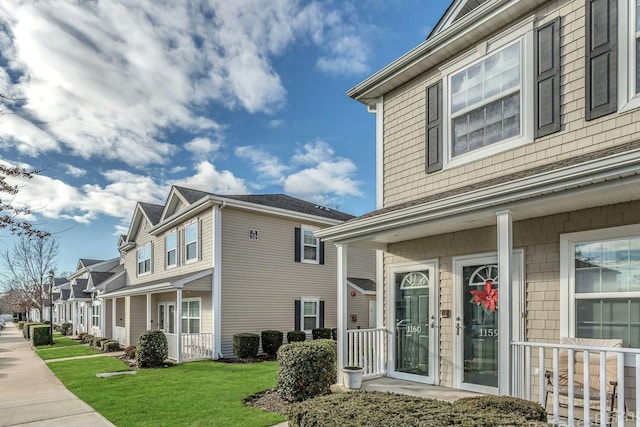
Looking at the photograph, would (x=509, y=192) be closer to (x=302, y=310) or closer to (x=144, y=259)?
(x=302, y=310)

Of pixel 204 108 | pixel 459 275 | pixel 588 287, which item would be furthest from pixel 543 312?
pixel 204 108

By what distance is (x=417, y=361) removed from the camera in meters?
7.63

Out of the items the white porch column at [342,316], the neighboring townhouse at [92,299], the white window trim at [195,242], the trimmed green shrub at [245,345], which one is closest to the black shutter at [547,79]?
the white porch column at [342,316]

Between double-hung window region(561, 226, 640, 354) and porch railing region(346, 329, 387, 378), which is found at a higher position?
double-hung window region(561, 226, 640, 354)

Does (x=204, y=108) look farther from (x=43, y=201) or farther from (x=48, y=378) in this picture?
(x=43, y=201)

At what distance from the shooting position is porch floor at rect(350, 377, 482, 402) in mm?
6398

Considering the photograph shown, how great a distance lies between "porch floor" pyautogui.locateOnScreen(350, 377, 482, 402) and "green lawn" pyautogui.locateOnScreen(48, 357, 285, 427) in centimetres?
170

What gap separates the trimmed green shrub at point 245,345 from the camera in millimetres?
13719

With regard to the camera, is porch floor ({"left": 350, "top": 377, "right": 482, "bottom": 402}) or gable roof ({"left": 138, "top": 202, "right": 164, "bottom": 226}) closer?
porch floor ({"left": 350, "top": 377, "right": 482, "bottom": 402})

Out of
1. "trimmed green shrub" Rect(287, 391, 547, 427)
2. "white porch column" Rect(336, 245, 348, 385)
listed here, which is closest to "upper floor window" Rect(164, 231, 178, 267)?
"white porch column" Rect(336, 245, 348, 385)

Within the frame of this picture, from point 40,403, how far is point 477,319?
8528 mm

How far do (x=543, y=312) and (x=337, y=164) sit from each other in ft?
85.0

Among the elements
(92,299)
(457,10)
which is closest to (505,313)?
(457,10)

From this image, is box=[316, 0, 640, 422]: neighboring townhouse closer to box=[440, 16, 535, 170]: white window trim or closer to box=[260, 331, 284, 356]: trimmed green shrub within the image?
box=[440, 16, 535, 170]: white window trim
